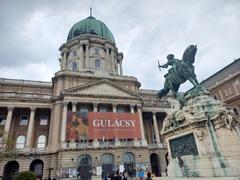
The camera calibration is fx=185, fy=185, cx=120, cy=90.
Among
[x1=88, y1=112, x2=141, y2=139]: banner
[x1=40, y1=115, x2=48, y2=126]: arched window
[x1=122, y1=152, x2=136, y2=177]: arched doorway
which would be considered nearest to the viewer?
[x1=122, y1=152, x2=136, y2=177]: arched doorway

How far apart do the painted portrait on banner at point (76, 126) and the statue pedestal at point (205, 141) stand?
72.4ft

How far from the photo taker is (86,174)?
26594 millimetres

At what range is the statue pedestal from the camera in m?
6.17

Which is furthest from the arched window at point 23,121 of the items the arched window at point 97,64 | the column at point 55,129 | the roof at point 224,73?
the roof at point 224,73

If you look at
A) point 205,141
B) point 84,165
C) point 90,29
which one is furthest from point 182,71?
point 90,29

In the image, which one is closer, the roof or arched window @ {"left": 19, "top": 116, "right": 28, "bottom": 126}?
arched window @ {"left": 19, "top": 116, "right": 28, "bottom": 126}

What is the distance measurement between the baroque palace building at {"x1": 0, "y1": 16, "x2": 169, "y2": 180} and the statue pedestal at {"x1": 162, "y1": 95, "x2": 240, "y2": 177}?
1993 cm

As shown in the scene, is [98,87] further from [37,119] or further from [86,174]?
[86,174]

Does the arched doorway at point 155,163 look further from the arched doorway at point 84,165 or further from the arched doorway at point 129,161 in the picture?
the arched doorway at point 84,165

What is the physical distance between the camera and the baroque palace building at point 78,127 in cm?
2789

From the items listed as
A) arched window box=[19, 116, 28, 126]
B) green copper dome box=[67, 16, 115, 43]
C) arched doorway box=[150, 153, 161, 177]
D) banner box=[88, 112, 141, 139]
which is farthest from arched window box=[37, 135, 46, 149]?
green copper dome box=[67, 16, 115, 43]

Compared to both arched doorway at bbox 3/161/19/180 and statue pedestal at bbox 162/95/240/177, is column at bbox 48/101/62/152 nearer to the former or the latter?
arched doorway at bbox 3/161/19/180

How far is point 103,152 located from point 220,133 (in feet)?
80.8

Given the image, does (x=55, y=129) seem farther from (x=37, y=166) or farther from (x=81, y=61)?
(x=81, y=61)
